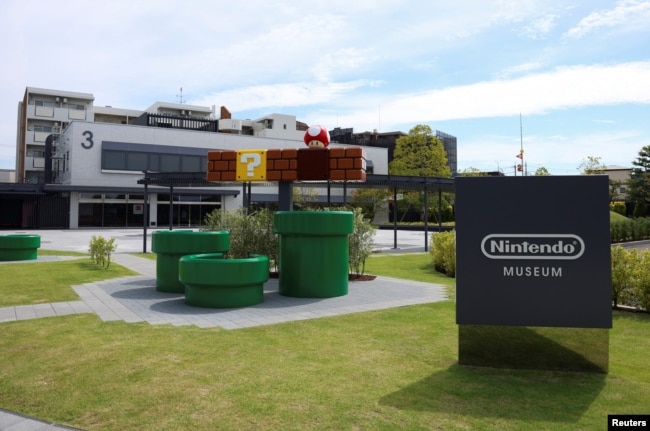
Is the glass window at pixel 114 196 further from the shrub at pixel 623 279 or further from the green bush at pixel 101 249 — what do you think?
the shrub at pixel 623 279

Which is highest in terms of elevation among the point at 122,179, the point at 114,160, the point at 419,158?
the point at 419,158

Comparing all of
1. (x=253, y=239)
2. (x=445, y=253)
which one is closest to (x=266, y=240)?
(x=253, y=239)

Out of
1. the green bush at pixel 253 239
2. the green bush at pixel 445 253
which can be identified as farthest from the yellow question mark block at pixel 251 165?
the green bush at pixel 445 253

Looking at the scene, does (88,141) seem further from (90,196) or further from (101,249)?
(101,249)

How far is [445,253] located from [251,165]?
760 cm

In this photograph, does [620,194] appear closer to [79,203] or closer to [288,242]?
[79,203]

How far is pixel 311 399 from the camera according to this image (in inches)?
170

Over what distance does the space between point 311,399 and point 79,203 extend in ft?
139

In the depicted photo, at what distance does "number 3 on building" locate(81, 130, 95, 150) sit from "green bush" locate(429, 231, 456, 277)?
34882mm

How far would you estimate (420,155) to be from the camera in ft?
159

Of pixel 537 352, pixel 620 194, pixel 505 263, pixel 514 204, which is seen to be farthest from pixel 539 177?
pixel 620 194

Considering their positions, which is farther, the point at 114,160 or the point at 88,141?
the point at 114,160

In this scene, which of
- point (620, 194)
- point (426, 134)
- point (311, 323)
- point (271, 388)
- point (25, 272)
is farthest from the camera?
point (620, 194)

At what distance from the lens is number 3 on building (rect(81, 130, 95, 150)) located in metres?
40.4
